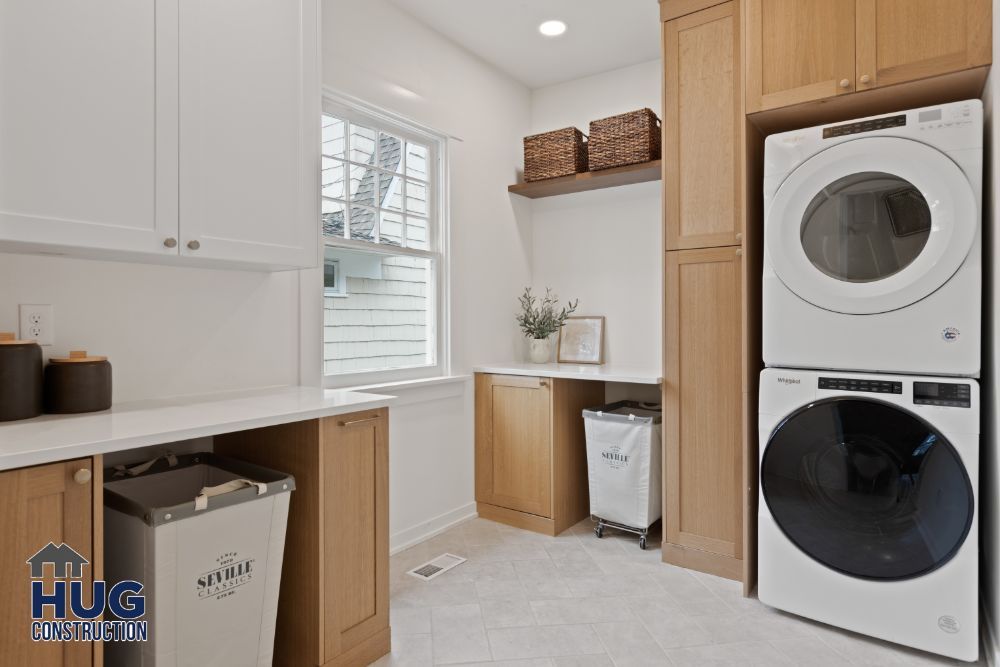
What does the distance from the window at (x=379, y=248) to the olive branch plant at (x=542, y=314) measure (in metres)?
0.69

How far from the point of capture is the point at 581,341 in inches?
143

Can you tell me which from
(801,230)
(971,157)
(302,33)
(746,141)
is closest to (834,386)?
(801,230)

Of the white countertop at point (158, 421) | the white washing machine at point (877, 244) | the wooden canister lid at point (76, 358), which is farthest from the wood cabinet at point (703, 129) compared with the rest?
the wooden canister lid at point (76, 358)

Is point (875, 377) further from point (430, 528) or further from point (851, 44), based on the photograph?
point (430, 528)

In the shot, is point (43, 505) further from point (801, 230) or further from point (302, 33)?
point (801, 230)

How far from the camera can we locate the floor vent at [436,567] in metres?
2.54

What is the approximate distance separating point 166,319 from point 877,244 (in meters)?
2.41

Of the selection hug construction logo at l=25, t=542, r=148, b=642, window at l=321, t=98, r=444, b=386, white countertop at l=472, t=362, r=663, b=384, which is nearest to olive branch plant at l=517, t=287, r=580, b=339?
white countertop at l=472, t=362, r=663, b=384

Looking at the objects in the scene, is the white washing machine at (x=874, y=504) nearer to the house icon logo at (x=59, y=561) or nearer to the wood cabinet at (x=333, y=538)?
the wood cabinet at (x=333, y=538)

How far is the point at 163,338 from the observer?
190 centimetres

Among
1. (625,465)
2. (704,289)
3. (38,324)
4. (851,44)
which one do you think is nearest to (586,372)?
(625,465)

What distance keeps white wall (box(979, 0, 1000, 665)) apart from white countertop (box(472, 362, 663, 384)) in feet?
3.79

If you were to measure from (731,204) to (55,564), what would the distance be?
2503 mm

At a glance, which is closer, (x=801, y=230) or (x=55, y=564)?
(x=55, y=564)
